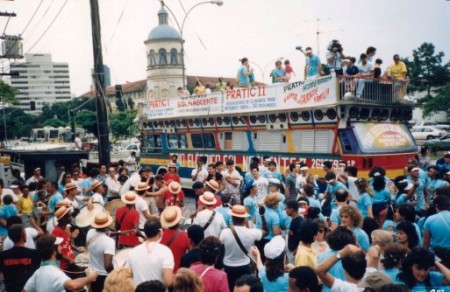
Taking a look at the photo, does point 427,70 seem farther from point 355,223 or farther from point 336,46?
point 355,223

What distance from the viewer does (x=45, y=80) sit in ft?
654

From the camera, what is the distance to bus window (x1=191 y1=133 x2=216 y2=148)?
16.3 metres

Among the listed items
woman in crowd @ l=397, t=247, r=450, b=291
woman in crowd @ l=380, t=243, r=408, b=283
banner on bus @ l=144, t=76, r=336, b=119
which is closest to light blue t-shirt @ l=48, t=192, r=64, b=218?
woman in crowd @ l=380, t=243, r=408, b=283

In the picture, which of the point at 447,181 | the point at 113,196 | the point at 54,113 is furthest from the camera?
the point at 54,113

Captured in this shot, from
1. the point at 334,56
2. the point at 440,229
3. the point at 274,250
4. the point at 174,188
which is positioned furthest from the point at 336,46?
the point at 274,250

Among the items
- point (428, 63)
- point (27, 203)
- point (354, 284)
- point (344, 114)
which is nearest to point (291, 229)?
point (354, 284)

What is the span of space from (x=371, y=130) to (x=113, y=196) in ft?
23.8

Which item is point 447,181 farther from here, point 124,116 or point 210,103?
point 124,116

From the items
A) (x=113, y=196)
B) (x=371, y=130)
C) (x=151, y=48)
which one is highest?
(x=151, y=48)

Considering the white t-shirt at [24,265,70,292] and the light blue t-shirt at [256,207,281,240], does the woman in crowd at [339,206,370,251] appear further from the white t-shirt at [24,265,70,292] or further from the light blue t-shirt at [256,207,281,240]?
the white t-shirt at [24,265,70,292]

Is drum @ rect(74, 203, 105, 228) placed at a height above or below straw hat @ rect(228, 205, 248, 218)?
below

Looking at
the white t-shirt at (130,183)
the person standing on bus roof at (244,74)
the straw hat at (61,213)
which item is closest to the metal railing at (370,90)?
the person standing on bus roof at (244,74)

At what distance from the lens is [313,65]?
43.9 ft

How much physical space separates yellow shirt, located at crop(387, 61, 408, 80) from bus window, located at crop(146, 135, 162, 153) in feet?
32.5
